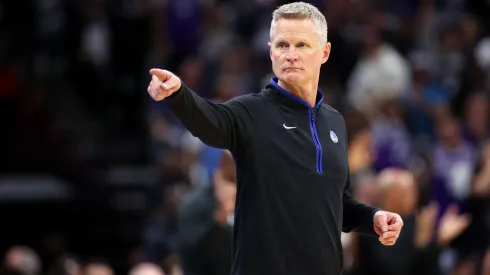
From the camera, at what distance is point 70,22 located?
13.8m

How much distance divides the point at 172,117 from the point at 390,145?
121 inches

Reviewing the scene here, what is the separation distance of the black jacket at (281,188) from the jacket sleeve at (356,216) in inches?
9.4

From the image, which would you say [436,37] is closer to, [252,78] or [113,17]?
[252,78]

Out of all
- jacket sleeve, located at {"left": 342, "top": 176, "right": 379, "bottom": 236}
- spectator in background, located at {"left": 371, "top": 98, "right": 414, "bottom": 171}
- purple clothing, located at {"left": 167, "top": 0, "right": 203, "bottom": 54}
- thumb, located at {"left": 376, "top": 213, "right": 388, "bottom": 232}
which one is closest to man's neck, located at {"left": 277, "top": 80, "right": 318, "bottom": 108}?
jacket sleeve, located at {"left": 342, "top": 176, "right": 379, "bottom": 236}

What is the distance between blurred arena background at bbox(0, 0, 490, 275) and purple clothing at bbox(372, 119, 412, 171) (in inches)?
0.7

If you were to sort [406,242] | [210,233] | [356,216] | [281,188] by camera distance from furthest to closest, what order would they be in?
[406,242] → [210,233] → [356,216] → [281,188]

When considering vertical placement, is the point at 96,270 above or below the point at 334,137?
below

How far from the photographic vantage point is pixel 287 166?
13.6 feet

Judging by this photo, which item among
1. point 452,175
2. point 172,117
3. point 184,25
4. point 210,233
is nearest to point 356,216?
point 210,233

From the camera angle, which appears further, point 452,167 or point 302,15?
point 452,167

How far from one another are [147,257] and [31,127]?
10.0 feet

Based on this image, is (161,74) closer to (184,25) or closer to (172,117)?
(172,117)

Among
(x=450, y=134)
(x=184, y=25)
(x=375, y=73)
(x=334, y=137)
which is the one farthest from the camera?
(x=184, y=25)

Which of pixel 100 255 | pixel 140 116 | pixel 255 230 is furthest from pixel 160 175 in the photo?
pixel 255 230
